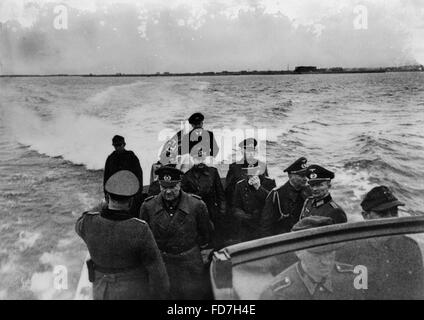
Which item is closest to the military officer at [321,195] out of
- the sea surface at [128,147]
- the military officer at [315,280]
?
the military officer at [315,280]

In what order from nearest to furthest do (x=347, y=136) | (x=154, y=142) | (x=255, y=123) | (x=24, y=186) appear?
1. (x=24, y=186)
2. (x=154, y=142)
3. (x=347, y=136)
4. (x=255, y=123)

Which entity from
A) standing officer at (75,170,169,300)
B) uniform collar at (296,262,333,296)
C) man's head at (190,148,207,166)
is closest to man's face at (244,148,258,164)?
man's head at (190,148,207,166)

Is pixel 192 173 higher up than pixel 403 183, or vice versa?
pixel 192 173

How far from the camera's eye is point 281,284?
199 cm

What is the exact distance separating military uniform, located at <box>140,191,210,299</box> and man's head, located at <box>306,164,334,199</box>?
37.7 inches

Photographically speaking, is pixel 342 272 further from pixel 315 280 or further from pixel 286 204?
pixel 286 204

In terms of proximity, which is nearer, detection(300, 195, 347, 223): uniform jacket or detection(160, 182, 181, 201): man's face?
detection(300, 195, 347, 223): uniform jacket

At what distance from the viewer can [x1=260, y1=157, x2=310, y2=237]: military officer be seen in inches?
143

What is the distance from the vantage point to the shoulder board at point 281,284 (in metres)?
1.97

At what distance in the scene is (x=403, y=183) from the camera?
35.4ft

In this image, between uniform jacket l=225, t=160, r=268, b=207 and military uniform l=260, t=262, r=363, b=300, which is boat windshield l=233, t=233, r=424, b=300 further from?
uniform jacket l=225, t=160, r=268, b=207

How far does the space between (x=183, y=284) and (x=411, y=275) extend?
65.0 inches

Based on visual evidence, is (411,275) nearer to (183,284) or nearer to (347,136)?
(183,284)

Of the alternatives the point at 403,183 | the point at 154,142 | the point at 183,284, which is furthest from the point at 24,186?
the point at 403,183
